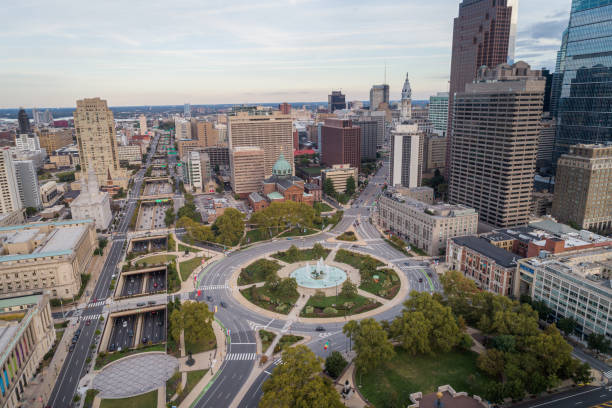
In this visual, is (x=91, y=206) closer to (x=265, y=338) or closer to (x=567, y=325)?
(x=265, y=338)

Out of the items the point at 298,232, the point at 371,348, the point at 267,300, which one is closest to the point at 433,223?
the point at 298,232

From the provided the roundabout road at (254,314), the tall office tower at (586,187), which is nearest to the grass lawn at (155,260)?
the roundabout road at (254,314)

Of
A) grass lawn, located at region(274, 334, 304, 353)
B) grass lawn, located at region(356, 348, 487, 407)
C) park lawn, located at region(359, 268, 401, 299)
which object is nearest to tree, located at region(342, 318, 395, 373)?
grass lawn, located at region(356, 348, 487, 407)

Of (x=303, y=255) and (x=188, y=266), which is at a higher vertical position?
(x=303, y=255)

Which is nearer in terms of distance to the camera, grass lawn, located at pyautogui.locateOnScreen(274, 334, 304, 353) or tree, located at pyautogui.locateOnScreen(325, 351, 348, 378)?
tree, located at pyautogui.locateOnScreen(325, 351, 348, 378)

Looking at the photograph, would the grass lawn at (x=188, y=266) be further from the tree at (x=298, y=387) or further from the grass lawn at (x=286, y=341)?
the tree at (x=298, y=387)

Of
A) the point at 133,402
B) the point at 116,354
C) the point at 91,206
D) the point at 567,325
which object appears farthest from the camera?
the point at 91,206

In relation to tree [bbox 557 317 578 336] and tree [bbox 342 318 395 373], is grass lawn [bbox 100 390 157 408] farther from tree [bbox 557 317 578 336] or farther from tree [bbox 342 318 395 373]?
tree [bbox 557 317 578 336]

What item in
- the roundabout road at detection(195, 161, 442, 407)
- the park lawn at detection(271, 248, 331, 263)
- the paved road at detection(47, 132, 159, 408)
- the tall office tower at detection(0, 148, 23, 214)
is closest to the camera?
the paved road at detection(47, 132, 159, 408)
